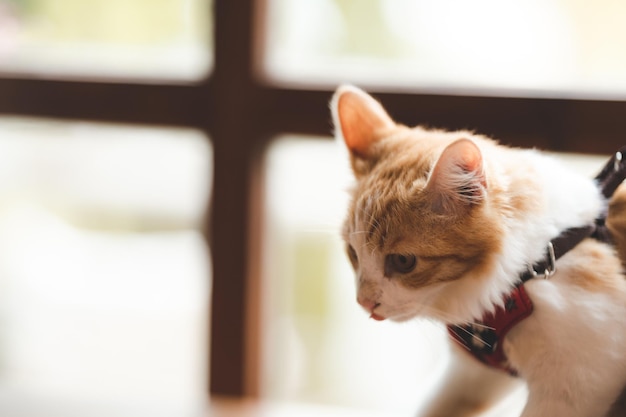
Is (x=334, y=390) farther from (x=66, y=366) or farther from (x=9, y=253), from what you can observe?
(x=9, y=253)

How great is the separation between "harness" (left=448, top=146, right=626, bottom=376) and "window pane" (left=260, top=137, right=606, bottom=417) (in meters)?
0.54

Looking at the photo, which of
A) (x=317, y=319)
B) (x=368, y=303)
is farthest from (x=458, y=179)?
(x=317, y=319)

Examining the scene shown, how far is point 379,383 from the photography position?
152 centimetres

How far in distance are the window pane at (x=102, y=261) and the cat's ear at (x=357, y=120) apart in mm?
572

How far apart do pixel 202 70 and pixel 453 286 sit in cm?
76

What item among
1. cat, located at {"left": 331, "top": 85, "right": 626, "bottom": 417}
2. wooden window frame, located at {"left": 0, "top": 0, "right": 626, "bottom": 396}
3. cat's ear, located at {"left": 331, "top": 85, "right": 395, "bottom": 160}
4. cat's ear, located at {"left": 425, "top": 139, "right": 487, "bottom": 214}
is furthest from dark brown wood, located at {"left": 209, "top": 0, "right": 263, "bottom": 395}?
cat's ear, located at {"left": 425, "top": 139, "right": 487, "bottom": 214}

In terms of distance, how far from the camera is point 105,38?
154 centimetres

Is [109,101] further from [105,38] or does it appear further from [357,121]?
[357,121]

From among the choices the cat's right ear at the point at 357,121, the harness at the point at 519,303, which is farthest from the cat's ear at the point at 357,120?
the harness at the point at 519,303

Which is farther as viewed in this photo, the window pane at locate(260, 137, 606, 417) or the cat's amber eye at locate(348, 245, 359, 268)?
the window pane at locate(260, 137, 606, 417)

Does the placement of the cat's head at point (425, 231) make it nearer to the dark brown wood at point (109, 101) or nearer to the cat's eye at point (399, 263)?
the cat's eye at point (399, 263)

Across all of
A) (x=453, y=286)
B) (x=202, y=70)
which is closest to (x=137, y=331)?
(x=202, y=70)

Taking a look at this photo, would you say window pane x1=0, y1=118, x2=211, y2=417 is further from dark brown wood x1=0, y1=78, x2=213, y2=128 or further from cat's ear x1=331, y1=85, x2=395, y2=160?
cat's ear x1=331, y1=85, x2=395, y2=160

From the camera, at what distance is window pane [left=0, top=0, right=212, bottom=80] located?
1.46 metres
